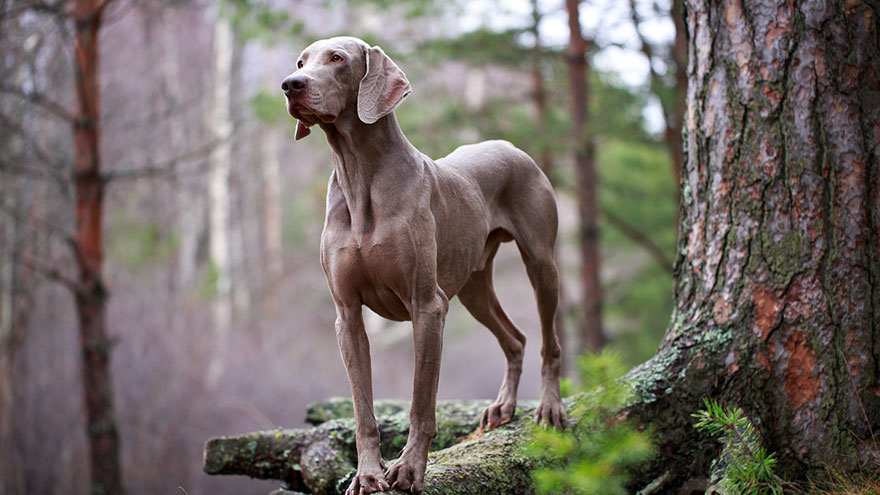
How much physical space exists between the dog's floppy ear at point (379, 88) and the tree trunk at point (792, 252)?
5.89 feet

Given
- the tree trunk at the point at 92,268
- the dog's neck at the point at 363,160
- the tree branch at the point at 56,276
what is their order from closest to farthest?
the dog's neck at the point at 363,160
the tree branch at the point at 56,276
the tree trunk at the point at 92,268

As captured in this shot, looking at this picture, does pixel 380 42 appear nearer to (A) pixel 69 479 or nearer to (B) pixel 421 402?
(A) pixel 69 479

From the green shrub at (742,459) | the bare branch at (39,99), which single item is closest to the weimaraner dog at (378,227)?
the green shrub at (742,459)

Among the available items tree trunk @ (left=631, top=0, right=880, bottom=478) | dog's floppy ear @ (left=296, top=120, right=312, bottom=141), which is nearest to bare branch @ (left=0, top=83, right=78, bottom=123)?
dog's floppy ear @ (left=296, top=120, right=312, bottom=141)

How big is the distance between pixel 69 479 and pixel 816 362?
9.82 m

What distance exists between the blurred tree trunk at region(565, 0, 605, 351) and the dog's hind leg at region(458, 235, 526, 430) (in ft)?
20.8

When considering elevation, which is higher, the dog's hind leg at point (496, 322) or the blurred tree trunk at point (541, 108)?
the blurred tree trunk at point (541, 108)

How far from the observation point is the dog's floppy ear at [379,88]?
9.70 feet

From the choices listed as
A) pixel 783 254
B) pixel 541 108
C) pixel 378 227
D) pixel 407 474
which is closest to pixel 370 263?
pixel 378 227

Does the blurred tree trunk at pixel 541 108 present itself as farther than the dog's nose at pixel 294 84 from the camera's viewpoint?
Yes

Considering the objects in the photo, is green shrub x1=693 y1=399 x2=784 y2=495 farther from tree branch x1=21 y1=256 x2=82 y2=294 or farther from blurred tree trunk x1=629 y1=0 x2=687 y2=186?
blurred tree trunk x1=629 y1=0 x2=687 y2=186

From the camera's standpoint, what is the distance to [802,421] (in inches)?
138

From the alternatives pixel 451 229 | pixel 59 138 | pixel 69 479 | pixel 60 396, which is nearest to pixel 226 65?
pixel 59 138

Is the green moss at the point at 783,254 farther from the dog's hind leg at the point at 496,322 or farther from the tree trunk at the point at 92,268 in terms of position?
the tree trunk at the point at 92,268
